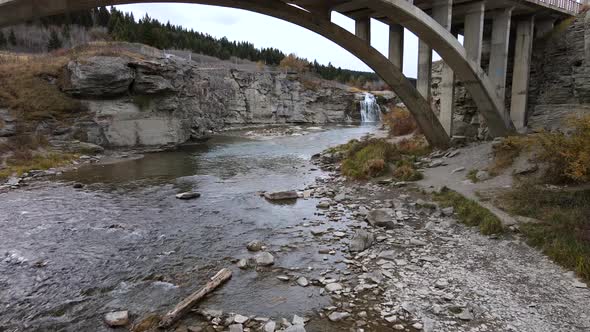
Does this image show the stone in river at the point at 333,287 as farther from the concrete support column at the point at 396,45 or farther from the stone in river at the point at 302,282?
the concrete support column at the point at 396,45

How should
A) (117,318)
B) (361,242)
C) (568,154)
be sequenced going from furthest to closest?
(568,154) → (361,242) → (117,318)

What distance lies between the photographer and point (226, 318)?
15.5 ft

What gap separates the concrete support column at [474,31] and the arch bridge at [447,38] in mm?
31

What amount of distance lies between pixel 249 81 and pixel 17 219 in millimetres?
46552

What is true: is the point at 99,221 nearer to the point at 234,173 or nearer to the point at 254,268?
the point at 254,268

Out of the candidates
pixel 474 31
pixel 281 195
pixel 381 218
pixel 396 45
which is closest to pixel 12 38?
pixel 281 195

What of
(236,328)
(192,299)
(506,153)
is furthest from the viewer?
(506,153)

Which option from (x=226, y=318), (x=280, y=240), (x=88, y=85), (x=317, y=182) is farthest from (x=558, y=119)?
(x=88, y=85)

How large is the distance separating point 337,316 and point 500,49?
1260cm

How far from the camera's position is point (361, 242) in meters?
6.82

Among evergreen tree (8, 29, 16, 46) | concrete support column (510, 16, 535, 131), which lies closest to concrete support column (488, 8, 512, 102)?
concrete support column (510, 16, 535, 131)

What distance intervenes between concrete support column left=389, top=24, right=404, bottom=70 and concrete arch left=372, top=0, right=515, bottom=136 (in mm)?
1922

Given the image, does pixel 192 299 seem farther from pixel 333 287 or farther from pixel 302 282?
pixel 333 287

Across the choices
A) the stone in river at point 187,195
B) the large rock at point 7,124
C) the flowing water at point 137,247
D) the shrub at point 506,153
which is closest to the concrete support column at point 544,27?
the shrub at point 506,153
